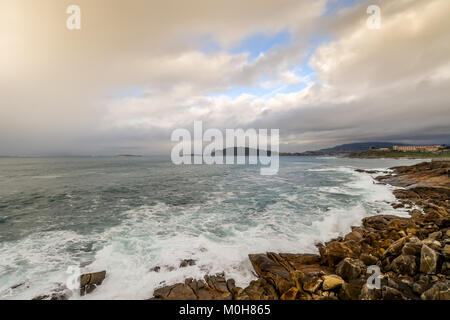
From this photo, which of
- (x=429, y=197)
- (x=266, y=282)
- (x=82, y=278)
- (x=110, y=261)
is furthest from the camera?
(x=429, y=197)

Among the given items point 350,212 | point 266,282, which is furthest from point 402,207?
point 266,282

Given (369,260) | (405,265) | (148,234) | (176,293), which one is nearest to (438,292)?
(405,265)

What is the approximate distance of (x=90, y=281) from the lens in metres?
7.02

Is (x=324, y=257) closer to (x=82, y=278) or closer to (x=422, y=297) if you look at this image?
(x=422, y=297)

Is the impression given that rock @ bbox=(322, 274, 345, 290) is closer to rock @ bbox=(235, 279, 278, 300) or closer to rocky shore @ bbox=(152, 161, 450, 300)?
rocky shore @ bbox=(152, 161, 450, 300)

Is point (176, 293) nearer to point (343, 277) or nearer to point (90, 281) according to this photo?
point (90, 281)

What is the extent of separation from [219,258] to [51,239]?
11039mm

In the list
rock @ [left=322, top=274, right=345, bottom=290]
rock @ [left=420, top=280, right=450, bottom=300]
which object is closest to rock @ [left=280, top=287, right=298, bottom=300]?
rock @ [left=322, top=274, right=345, bottom=290]

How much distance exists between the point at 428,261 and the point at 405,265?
2.22 ft

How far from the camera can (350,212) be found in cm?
1552

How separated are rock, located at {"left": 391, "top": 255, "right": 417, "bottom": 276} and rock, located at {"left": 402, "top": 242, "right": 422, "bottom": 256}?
436mm

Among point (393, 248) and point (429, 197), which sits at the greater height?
point (393, 248)

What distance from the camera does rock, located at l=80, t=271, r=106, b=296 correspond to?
6668mm

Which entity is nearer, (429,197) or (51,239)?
(51,239)
